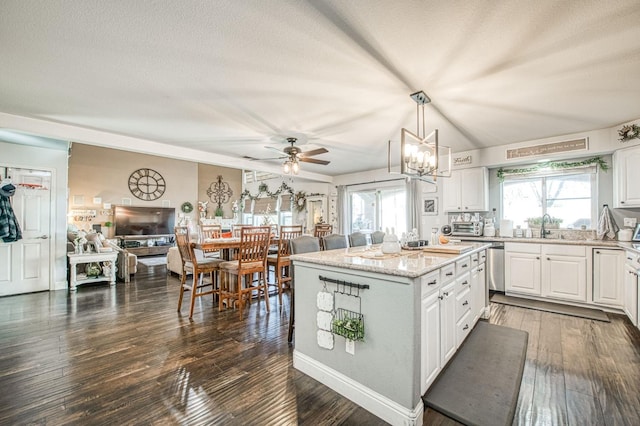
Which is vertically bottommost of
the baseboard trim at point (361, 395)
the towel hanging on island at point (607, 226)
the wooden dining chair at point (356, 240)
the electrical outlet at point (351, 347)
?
the baseboard trim at point (361, 395)

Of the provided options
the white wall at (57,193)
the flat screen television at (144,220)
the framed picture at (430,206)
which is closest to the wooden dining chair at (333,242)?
the framed picture at (430,206)

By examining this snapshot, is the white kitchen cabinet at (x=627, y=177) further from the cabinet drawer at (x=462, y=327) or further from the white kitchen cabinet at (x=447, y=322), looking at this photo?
the white kitchen cabinet at (x=447, y=322)

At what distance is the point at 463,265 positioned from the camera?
8.26 feet

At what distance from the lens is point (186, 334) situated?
297 centimetres

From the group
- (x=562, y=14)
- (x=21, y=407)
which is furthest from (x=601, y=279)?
(x=21, y=407)

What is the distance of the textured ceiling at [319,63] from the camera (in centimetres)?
174

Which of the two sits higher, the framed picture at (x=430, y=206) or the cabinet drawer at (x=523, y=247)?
the framed picture at (x=430, y=206)

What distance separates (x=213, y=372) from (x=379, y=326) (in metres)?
1.44

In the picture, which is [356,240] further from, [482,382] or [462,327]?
[482,382]

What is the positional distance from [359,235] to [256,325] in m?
1.67

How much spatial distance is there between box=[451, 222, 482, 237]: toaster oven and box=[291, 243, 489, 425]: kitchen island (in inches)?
115

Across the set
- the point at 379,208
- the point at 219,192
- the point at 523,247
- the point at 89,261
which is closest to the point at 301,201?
the point at 379,208

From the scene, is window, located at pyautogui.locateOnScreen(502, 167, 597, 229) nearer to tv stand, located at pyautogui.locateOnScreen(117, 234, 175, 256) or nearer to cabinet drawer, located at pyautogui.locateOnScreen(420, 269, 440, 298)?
cabinet drawer, located at pyautogui.locateOnScreen(420, 269, 440, 298)

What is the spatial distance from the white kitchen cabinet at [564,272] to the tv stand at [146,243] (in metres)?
10.1
